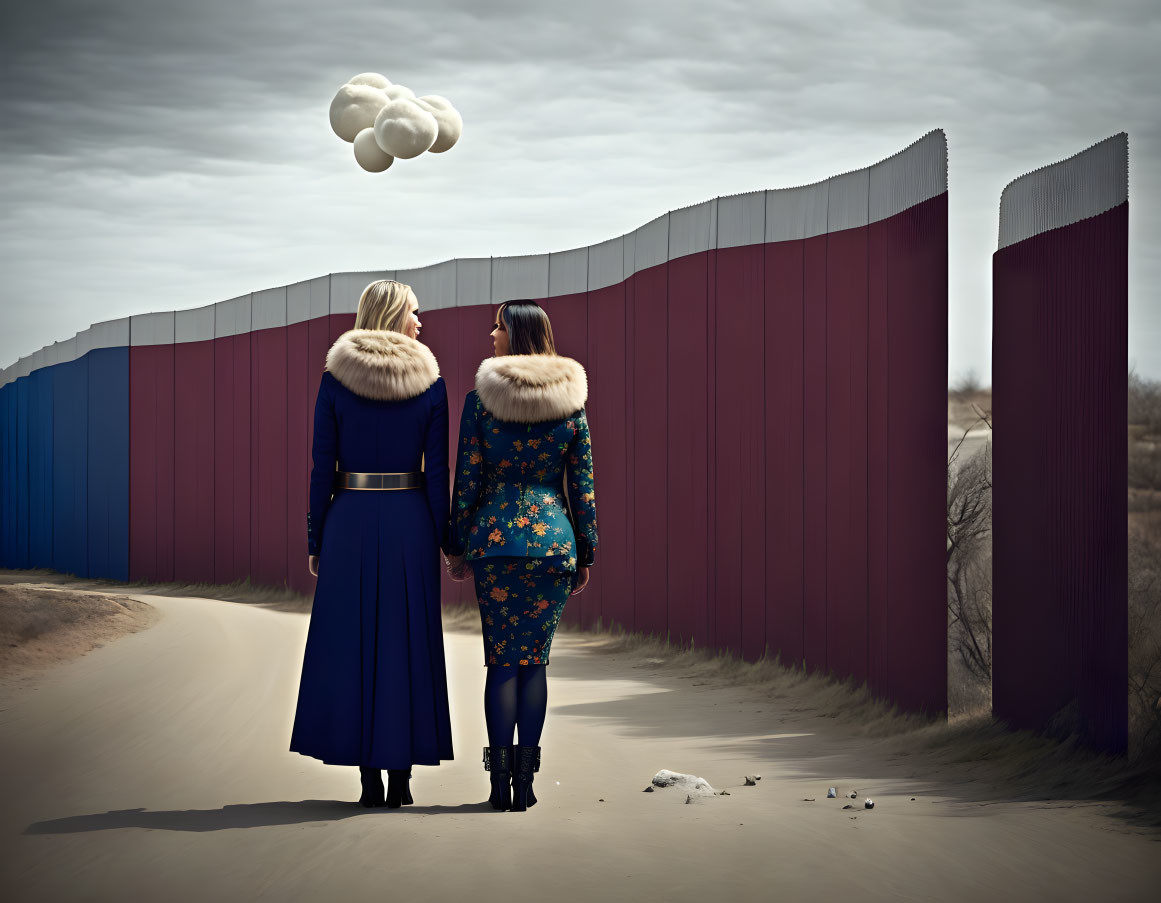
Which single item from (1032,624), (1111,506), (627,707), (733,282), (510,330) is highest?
(733,282)

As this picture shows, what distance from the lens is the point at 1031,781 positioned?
4301mm

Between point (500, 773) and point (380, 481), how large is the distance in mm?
937

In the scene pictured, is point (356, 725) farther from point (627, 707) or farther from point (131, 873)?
A: point (627, 707)

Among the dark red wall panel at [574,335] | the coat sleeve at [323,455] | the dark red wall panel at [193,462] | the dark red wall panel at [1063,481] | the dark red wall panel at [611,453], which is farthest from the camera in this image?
the dark red wall panel at [193,462]

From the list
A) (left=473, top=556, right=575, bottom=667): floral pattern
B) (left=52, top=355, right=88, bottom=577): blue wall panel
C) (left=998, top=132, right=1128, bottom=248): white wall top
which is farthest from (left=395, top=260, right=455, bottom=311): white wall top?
(left=473, top=556, right=575, bottom=667): floral pattern

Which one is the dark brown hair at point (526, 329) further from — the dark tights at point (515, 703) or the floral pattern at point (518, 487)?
the dark tights at point (515, 703)

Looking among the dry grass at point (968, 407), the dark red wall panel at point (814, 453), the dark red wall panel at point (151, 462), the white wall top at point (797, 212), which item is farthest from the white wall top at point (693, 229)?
the dark red wall panel at point (151, 462)

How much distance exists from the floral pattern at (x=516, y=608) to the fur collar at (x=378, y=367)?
57 cm

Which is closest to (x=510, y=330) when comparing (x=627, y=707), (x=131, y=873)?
(x=131, y=873)

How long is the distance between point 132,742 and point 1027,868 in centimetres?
329

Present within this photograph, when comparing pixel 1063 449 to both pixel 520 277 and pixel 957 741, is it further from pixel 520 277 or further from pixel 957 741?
pixel 520 277

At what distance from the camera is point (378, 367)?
12.9 ft

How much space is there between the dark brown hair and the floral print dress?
224mm

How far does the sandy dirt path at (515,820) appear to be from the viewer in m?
3.03
